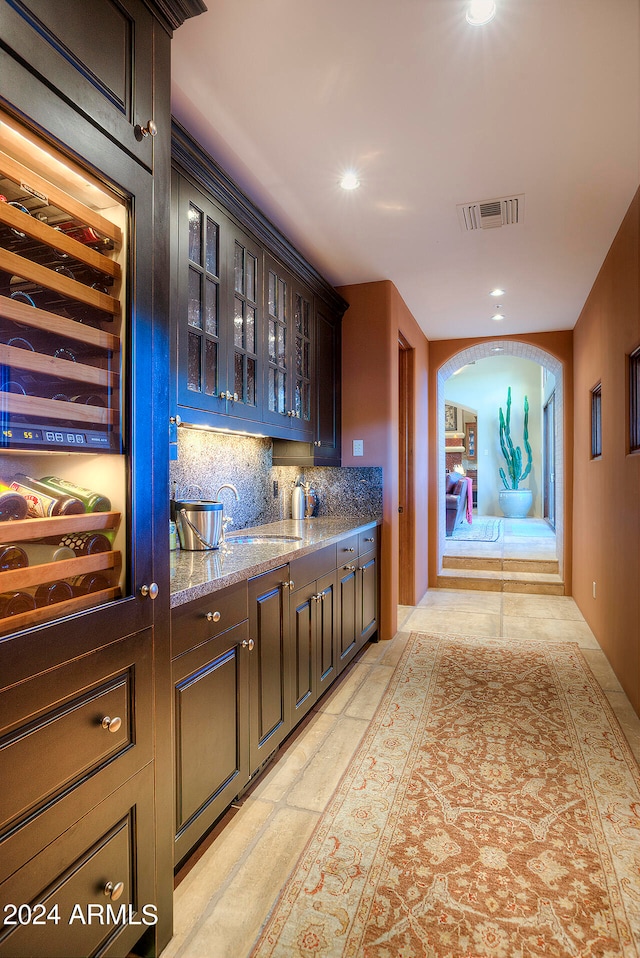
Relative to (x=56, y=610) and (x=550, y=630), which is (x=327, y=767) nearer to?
(x=56, y=610)

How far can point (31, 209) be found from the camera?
3.62 feet

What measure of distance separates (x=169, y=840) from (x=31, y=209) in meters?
1.56

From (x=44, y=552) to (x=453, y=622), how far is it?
12.7ft

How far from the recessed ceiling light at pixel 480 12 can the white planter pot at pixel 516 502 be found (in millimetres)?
10100

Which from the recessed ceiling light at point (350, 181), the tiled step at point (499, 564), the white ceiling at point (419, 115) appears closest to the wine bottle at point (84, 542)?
the white ceiling at point (419, 115)

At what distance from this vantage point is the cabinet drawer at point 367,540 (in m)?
3.41

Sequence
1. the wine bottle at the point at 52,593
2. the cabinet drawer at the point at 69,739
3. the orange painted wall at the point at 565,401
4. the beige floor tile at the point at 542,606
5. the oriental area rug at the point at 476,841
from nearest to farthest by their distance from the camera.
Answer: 1. the cabinet drawer at the point at 69,739
2. the wine bottle at the point at 52,593
3. the oriental area rug at the point at 476,841
4. the beige floor tile at the point at 542,606
5. the orange painted wall at the point at 565,401

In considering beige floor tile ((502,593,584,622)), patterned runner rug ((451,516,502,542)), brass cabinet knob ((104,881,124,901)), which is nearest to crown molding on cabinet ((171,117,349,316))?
brass cabinet knob ((104,881,124,901))

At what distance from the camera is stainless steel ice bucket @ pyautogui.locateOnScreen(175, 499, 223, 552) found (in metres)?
2.28

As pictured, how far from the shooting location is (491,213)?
9.29ft

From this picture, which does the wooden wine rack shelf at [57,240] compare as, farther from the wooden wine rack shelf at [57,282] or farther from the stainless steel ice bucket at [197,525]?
the stainless steel ice bucket at [197,525]

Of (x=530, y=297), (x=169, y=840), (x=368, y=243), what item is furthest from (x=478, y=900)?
(x=530, y=297)

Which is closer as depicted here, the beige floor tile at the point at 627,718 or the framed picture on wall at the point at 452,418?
the beige floor tile at the point at 627,718

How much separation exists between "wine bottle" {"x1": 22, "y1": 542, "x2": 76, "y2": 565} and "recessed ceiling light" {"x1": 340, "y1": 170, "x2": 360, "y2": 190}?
83.9 inches
